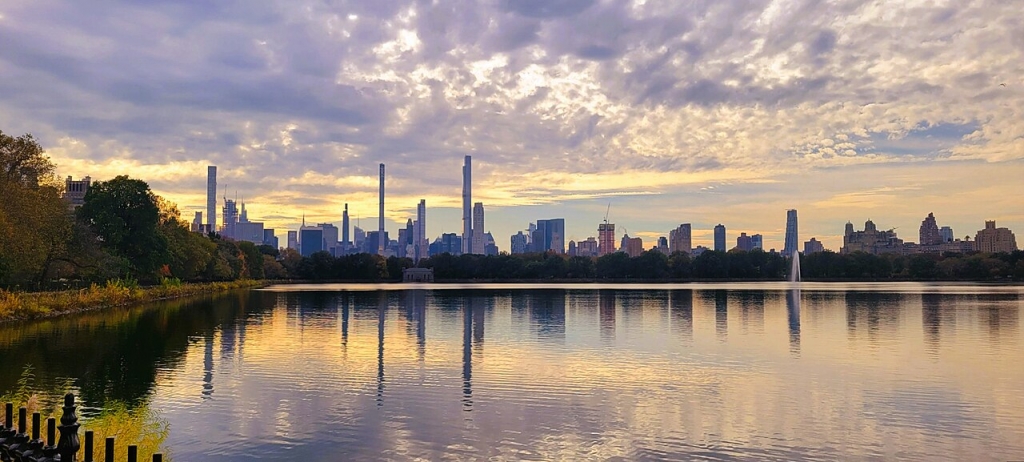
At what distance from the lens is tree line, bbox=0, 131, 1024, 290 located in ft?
170

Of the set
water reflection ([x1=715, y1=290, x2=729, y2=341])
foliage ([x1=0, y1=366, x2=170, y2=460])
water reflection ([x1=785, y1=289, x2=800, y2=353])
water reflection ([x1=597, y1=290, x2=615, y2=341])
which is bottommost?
water reflection ([x1=785, y1=289, x2=800, y2=353])

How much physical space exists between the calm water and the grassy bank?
4.60m

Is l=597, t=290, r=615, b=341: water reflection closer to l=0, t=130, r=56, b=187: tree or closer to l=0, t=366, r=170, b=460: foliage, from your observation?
l=0, t=366, r=170, b=460: foliage

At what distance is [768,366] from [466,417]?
15216 mm

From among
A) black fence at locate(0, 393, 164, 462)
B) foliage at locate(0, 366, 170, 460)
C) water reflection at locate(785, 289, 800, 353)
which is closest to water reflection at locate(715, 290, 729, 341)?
water reflection at locate(785, 289, 800, 353)

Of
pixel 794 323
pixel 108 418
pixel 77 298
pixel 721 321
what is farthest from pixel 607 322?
pixel 77 298

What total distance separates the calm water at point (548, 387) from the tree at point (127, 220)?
Result: 34.0m

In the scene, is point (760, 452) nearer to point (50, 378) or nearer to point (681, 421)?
point (681, 421)

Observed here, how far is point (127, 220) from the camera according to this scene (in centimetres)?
7925

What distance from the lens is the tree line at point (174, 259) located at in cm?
5169

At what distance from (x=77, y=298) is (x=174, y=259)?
113 feet

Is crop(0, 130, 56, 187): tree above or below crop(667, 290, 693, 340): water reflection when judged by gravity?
above

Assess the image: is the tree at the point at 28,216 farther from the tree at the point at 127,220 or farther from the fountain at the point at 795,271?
the fountain at the point at 795,271

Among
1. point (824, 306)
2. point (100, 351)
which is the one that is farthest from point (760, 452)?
point (824, 306)
